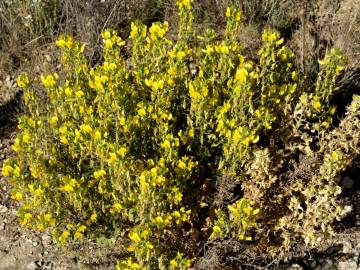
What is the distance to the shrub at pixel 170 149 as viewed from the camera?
9.31 feet

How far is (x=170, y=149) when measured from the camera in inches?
112

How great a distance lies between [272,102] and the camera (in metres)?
3.30

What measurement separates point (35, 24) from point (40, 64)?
0.51 metres

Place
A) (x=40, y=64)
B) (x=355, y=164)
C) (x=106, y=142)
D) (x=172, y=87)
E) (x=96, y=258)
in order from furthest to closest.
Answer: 1. (x=40, y=64)
2. (x=355, y=164)
3. (x=96, y=258)
4. (x=172, y=87)
5. (x=106, y=142)

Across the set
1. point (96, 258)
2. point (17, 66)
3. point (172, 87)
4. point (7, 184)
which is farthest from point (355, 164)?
point (17, 66)

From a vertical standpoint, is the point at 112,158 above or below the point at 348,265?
above

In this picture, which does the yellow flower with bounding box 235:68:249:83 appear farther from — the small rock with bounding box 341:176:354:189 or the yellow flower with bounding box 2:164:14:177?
the small rock with bounding box 341:176:354:189

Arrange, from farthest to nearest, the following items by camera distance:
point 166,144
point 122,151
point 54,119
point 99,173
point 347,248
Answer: point 347,248 < point 54,119 < point 99,173 < point 166,144 < point 122,151

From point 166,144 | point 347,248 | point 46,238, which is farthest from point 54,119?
point 347,248

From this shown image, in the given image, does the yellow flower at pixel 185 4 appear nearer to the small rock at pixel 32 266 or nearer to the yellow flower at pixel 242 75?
the yellow flower at pixel 242 75

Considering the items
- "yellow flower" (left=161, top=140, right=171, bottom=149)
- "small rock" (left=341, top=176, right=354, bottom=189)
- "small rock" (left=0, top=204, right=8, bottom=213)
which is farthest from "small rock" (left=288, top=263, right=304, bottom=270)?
"small rock" (left=0, top=204, right=8, bottom=213)

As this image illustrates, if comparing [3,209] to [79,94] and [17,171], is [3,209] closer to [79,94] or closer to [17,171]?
[17,171]

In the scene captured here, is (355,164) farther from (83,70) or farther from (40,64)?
(40,64)

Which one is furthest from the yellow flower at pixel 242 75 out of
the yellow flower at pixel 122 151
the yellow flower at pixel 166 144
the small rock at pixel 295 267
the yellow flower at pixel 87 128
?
the small rock at pixel 295 267
